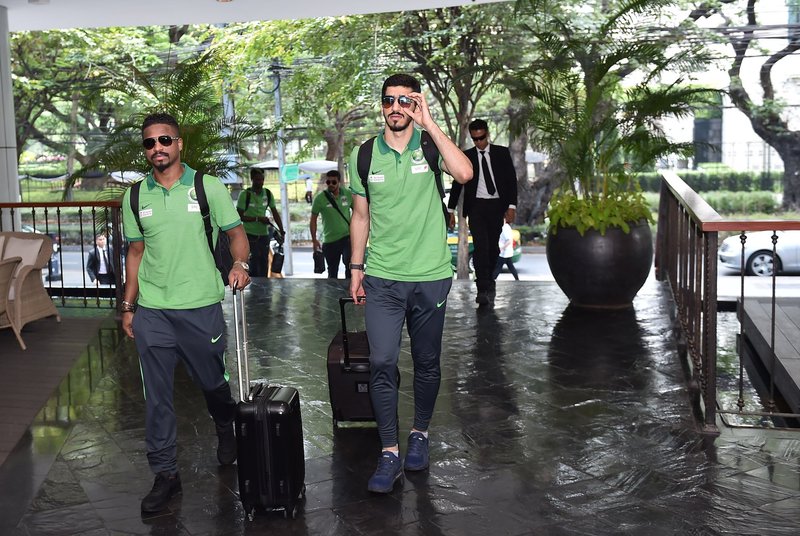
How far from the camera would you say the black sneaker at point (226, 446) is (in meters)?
4.40

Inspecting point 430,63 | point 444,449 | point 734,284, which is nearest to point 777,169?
point 734,284

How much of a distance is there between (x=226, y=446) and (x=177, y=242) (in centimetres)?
109

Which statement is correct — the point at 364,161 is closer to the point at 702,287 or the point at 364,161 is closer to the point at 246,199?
the point at 702,287

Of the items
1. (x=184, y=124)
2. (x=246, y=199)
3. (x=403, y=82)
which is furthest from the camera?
(x=246, y=199)

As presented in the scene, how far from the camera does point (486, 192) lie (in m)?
8.11

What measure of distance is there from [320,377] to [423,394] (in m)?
1.92

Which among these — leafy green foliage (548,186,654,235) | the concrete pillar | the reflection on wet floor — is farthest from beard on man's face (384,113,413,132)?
the concrete pillar

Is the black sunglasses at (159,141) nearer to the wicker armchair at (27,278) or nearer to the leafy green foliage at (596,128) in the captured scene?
the wicker armchair at (27,278)

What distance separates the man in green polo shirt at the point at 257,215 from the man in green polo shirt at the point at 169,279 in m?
6.98

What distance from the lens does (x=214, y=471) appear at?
14.4 ft

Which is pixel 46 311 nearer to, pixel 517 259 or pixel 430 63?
pixel 430 63

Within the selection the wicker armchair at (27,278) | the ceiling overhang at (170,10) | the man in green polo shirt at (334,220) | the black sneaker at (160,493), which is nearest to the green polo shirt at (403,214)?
the black sneaker at (160,493)

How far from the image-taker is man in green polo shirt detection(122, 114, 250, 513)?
3826mm

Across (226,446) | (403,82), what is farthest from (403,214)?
(226,446)
